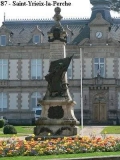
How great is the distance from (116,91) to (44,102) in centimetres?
3020

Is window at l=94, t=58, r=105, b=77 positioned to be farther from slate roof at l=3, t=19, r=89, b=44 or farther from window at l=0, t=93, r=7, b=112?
window at l=0, t=93, r=7, b=112

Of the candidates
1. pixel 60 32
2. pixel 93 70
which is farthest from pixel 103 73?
pixel 60 32

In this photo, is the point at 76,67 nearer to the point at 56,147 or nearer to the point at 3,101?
the point at 3,101

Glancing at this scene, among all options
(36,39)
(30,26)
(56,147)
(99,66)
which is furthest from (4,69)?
(56,147)

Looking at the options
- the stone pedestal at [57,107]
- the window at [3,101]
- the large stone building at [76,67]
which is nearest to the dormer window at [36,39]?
the large stone building at [76,67]

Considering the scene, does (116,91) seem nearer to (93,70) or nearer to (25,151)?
(93,70)

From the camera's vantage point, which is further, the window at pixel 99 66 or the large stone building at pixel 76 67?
the window at pixel 99 66

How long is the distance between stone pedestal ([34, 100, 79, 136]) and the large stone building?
28.9m

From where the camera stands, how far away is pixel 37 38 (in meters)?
56.3

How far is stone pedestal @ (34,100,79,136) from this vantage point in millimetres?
23984

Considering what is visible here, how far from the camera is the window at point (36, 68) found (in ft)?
182

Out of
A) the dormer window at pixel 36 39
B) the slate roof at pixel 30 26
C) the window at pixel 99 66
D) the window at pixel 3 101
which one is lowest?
the window at pixel 3 101

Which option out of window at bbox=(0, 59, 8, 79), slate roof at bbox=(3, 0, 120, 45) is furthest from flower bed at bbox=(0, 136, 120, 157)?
slate roof at bbox=(3, 0, 120, 45)

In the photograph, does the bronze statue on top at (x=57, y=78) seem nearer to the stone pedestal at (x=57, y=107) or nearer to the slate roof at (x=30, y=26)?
the stone pedestal at (x=57, y=107)
